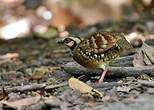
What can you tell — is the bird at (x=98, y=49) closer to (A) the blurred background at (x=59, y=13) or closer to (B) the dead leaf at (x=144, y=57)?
(B) the dead leaf at (x=144, y=57)

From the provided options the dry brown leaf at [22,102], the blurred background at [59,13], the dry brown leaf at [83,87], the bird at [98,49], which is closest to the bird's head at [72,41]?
the bird at [98,49]

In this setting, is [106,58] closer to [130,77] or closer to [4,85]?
[130,77]

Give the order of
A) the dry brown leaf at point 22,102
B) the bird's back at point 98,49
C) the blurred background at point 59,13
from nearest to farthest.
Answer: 1. the dry brown leaf at point 22,102
2. the bird's back at point 98,49
3. the blurred background at point 59,13

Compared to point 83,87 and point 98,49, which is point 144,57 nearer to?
point 98,49

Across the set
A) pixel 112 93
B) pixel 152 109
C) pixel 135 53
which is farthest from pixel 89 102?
pixel 135 53

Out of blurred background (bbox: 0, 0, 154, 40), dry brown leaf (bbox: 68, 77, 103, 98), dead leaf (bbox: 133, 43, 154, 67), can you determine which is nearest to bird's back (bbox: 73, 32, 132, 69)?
dry brown leaf (bbox: 68, 77, 103, 98)

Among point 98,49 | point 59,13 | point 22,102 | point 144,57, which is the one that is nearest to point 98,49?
point 98,49

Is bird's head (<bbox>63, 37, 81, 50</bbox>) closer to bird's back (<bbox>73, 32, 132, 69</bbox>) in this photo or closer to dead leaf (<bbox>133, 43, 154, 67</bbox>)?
bird's back (<bbox>73, 32, 132, 69</bbox>)
